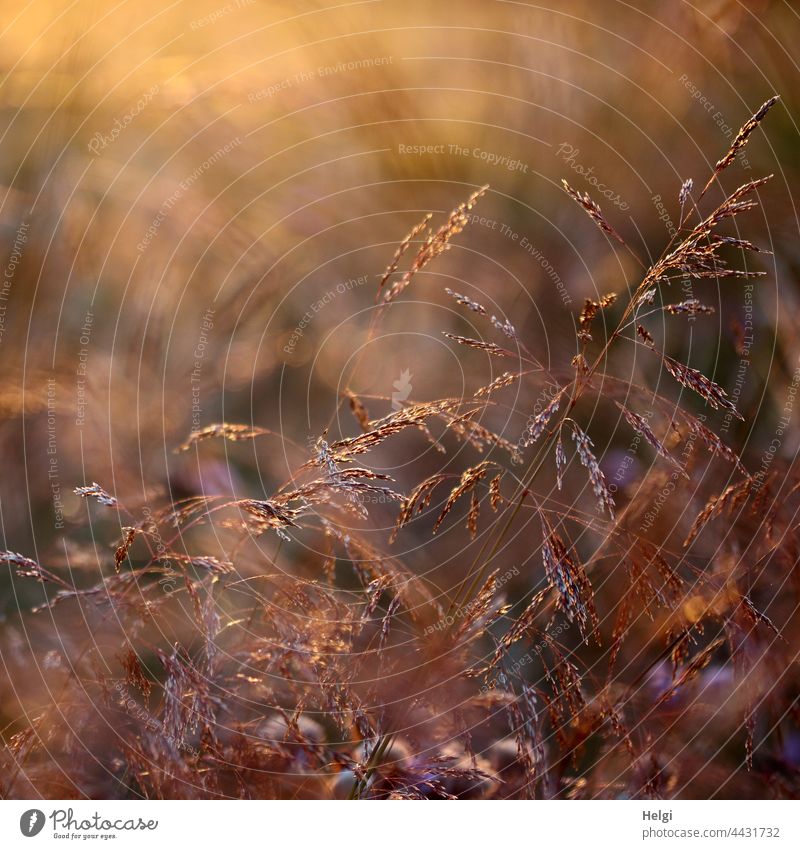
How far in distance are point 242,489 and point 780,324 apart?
1.05m

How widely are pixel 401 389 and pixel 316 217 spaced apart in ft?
1.19

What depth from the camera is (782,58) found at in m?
1.32

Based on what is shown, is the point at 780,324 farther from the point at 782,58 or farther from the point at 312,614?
the point at 312,614
